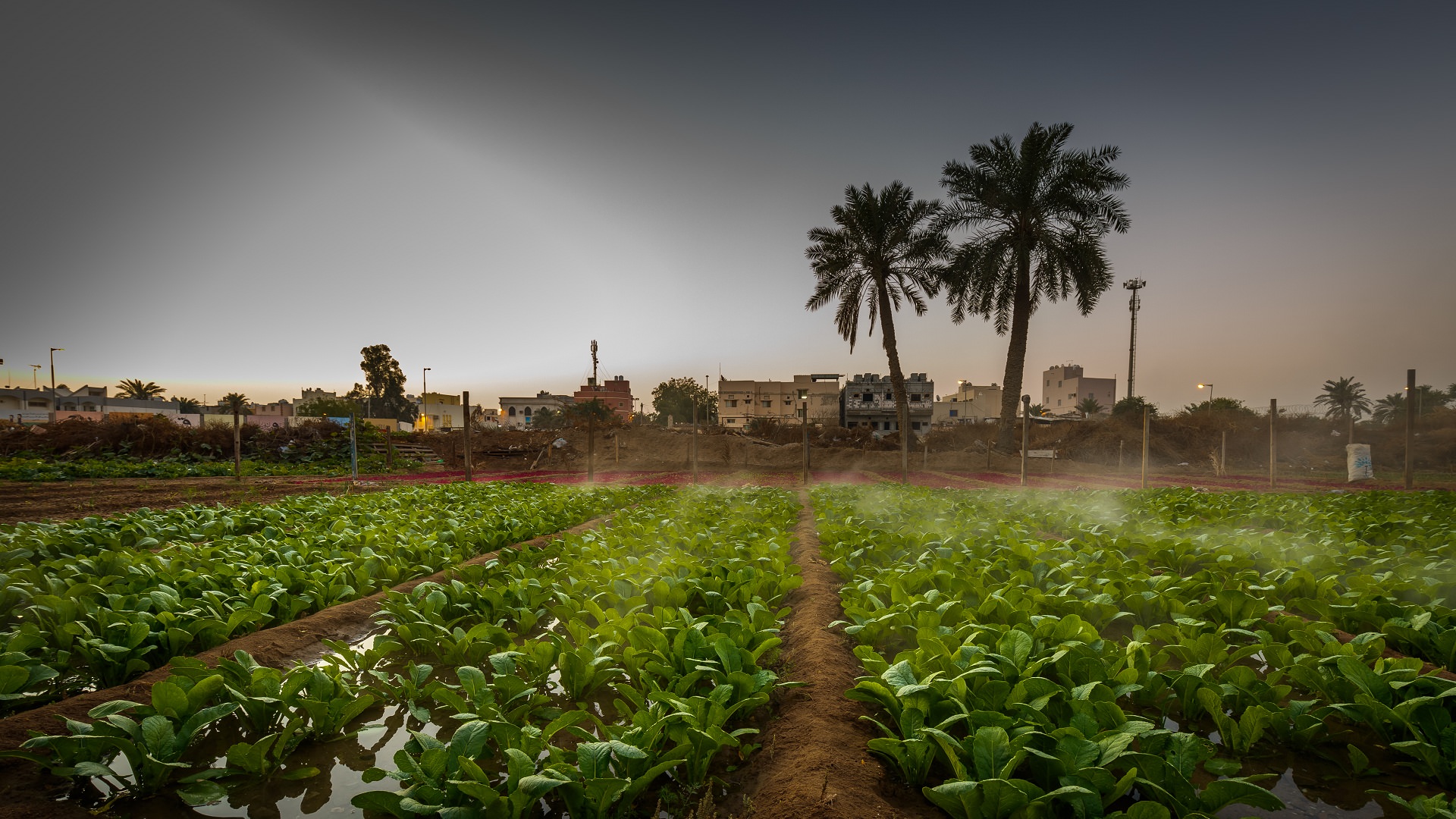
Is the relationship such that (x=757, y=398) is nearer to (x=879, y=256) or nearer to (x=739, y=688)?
(x=879, y=256)

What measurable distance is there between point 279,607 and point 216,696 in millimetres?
1546

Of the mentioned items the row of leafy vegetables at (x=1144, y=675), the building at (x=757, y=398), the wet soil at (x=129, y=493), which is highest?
the building at (x=757, y=398)

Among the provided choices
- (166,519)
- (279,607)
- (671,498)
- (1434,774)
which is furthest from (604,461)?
(1434,774)

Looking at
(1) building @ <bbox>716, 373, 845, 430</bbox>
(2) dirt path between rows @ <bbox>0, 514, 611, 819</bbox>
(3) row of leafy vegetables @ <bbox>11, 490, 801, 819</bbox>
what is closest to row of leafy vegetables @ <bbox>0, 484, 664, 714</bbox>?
(2) dirt path between rows @ <bbox>0, 514, 611, 819</bbox>

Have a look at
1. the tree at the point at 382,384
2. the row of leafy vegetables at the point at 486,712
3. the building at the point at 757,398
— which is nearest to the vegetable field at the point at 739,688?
the row of leafy vegetables at the point at 486,712

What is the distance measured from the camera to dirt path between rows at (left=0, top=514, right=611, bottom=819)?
76.5 inches

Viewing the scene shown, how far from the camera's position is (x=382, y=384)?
72.0m

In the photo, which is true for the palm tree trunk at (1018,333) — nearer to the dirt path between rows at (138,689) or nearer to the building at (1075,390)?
the dirt path between rows at (138,689)

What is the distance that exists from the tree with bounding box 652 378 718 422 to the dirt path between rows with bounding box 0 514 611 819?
6986cm

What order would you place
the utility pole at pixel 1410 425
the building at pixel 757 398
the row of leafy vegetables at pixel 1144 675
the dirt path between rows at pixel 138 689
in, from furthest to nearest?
the building at pixel 757 398 < the utility pole at pixel 1410 425 < the dirt path between rows at pixel 138 689 < the row of leafy vegetables at pixel 1144 675

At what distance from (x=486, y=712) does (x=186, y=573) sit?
136 inches

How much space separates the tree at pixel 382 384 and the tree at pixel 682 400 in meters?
33.2

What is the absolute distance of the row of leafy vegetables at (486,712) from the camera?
1.83 metres

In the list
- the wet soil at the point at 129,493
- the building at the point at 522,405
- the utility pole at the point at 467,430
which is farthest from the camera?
the building at the point at 522,405
